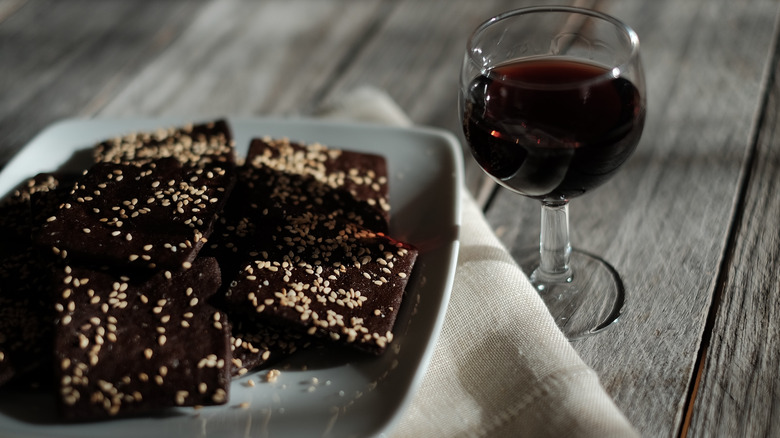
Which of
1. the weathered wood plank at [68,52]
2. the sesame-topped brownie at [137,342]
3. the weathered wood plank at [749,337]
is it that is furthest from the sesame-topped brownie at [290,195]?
the weathered wood plank at [68,52]

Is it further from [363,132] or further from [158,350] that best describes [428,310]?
[363,132]

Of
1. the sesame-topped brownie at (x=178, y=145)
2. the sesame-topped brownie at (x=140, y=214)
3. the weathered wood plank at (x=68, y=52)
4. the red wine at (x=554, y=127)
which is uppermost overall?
the red wine at (x=554, y=127)

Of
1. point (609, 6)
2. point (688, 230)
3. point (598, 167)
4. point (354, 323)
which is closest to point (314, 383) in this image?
point (354, 323)

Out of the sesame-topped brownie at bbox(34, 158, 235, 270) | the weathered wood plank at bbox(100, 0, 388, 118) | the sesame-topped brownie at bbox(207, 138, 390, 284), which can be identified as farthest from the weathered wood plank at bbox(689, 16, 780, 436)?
the weathered wood plank at bbox(100, 0, 388, 118)

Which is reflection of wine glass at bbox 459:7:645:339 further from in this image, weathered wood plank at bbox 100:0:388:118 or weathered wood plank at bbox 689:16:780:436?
weathered wood plank at bbox 100:0:388:118

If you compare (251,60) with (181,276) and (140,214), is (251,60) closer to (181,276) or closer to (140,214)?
(140,214)

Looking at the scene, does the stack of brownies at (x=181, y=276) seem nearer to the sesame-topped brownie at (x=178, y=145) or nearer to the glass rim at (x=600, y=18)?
the sesame-topped brownie at (x=178, y=145)

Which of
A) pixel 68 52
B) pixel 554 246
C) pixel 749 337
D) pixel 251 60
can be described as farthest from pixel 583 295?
pixel 68 52
